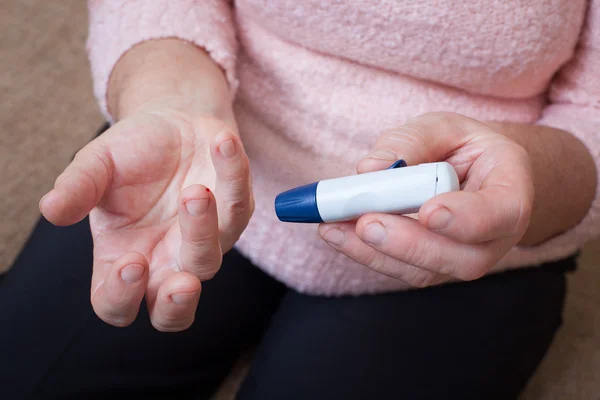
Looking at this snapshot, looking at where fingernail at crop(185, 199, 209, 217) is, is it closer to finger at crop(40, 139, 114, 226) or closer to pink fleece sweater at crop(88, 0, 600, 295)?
finger at crop(40, 139, 114, 226)

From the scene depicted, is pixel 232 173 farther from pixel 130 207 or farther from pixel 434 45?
pixel 434 45

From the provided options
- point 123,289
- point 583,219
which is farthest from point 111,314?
point 583,219

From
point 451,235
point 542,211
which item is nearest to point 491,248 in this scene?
point 451,235

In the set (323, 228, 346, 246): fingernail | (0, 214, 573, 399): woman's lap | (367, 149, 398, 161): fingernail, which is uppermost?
(367, 149, 398, 161): fingernail

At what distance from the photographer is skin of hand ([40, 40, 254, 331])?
0.35 m

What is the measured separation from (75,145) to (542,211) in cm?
73

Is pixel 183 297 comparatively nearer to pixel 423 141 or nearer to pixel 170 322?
pixel 170 322

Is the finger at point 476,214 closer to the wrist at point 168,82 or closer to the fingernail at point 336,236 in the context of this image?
the fingernail at point 336,236

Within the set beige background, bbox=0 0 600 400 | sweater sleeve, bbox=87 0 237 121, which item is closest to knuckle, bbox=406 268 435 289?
sweater sleeve, bbox=87 0 237 121

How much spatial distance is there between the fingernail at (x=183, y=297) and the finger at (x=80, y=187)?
0.08 metres

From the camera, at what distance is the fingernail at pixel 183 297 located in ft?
1.16

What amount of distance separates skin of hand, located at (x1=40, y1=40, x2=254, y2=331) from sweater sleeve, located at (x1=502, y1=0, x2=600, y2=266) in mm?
308

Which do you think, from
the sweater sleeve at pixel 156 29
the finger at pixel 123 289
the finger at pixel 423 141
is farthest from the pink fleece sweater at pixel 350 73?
the finger at pixel 123 289

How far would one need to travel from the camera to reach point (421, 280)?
1.31ft
